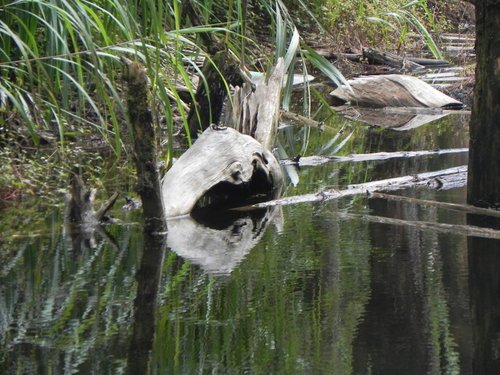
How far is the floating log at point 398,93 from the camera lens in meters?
14.9

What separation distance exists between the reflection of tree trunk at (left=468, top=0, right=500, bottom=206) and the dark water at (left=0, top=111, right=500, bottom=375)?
0.31 metres

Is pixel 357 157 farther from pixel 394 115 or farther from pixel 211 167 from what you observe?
pixel 394 115

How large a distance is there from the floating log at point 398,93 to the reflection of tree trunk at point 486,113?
25.6 ft

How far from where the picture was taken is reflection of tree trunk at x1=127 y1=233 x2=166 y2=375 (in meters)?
4.16

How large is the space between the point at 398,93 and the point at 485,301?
10.3 metres

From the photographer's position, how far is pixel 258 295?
5148 mm

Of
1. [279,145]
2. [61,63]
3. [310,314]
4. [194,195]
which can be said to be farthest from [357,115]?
[310,314]

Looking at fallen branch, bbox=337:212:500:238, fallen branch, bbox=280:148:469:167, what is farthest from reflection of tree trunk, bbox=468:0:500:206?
fallen branch, bbox=280:148:469:167

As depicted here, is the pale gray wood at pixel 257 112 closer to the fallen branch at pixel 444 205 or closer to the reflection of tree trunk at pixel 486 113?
the fallen branch at pixel 444 205

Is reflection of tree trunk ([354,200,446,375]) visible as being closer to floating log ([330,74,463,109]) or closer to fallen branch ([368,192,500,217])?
fallen branch ([368,192,500,217])

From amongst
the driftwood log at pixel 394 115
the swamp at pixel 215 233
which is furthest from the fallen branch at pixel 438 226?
the driftwood log at pixel 394 115

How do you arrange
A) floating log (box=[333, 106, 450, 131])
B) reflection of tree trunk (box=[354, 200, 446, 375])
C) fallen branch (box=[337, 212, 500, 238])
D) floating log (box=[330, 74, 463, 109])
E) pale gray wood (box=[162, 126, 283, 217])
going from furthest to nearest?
floating log (box=[330, 74, 463, 109])
floating log (box=[333, 106, 450, 131])
pale gray wood (box=[162, 126, 283, 217])
fallen branch (box=[337, 212, 500, 238])
reflection of tree trunk (box=[354, 200, 446, 375])

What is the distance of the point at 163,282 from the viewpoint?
17.8ft

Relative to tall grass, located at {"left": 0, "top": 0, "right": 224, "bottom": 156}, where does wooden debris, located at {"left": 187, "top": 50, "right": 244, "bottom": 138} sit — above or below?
above
